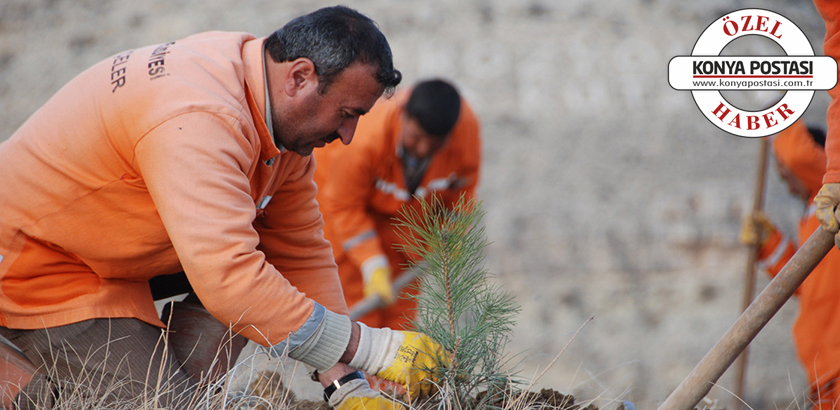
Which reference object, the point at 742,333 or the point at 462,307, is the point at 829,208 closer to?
the point at 742,333

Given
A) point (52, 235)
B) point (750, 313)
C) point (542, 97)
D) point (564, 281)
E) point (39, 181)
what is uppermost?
point (542, 97)

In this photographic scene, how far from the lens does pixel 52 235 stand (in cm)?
168

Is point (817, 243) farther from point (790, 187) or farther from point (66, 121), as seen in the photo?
point (790, 187)

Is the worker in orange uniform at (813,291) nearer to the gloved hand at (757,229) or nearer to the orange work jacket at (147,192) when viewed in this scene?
the gloved hand at (757,229)

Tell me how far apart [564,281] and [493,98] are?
8.72 feet

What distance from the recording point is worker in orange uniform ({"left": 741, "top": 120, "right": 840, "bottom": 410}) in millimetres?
2928

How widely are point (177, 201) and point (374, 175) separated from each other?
238 cm

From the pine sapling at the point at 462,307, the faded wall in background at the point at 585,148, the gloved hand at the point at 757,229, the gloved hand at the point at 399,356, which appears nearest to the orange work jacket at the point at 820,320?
the gloved hand at the point at 757,229

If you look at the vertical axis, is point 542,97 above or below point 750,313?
above

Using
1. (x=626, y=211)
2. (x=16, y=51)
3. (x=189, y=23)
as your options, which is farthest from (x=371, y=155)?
(x=16, y=51)

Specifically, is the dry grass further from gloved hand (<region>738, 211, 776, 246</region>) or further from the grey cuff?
gloved hand (<region>738, 211, 776, 246</region>)

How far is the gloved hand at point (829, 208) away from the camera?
161 cm

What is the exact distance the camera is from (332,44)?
1647 millimetres

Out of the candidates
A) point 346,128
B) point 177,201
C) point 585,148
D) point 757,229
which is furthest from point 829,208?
point 585,148
